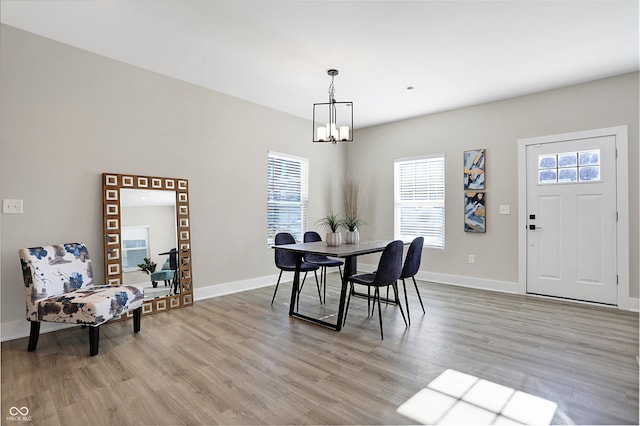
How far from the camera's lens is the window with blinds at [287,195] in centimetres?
529

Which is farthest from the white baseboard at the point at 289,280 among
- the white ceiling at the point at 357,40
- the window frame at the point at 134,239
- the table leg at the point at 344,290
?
the white ceiling at the point at 357,40

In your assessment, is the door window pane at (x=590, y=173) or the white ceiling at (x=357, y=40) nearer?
the white ceiling at (x=357, y=40)

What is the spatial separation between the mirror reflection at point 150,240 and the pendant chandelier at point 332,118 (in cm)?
199

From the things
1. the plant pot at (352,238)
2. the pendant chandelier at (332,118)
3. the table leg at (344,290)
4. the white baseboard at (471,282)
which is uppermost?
the pendant chandelier at (332,118)

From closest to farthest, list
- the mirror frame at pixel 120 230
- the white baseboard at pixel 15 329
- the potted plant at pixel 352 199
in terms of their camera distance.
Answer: the white baseboard at pixel 15 329 < the mirror frame at pixel 120 230 < the potted plant at pixel 352 199

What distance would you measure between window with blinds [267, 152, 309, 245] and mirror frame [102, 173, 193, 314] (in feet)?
4.55

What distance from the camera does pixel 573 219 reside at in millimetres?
4203

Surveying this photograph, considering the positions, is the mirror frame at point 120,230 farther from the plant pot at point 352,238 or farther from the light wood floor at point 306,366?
the plant pot at point 352,238

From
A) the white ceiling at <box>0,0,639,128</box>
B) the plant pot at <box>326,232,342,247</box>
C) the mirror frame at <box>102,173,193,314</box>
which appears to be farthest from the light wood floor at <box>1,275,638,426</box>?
the white ceiling at <box>0,0,639,128</box>

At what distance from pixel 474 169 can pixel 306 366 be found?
3.92 meters

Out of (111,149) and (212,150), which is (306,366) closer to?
(111,149)

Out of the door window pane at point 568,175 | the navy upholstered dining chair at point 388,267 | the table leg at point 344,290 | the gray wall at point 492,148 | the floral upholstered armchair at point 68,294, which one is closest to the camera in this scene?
the floral upholstered armchair at point 68,294

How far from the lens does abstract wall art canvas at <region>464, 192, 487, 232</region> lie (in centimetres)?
493

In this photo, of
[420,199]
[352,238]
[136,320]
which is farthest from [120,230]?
[420,199]
